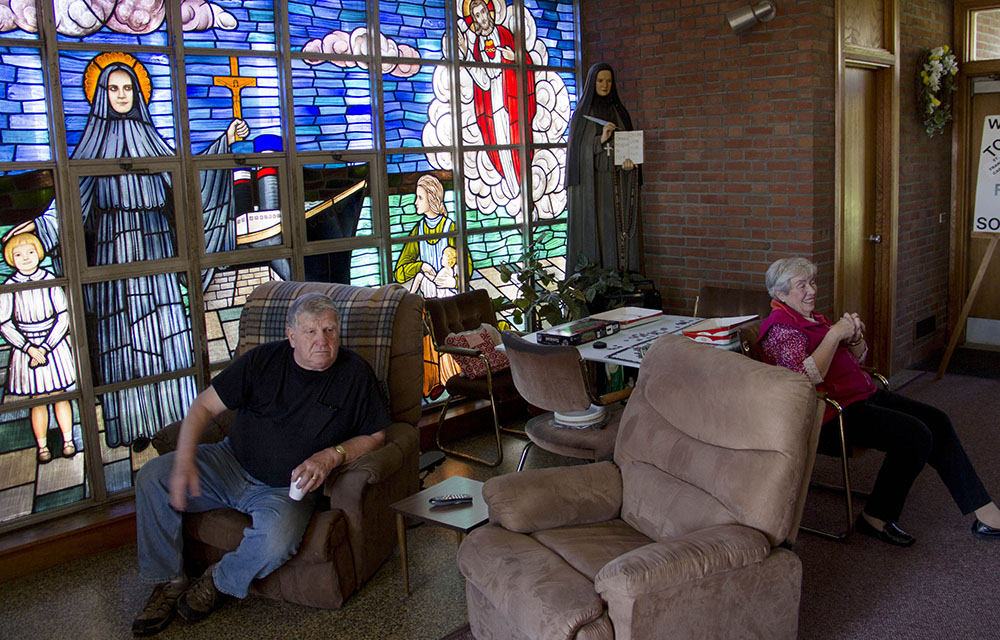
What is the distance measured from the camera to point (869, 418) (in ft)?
12.4

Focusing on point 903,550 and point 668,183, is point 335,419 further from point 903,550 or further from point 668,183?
point 668,183

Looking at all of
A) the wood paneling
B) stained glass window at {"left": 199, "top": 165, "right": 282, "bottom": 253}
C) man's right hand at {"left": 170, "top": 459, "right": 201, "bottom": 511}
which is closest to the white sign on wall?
the wood paneling

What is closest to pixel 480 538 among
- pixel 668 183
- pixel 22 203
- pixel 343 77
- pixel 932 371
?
pixel 22 203

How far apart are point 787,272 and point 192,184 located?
2.64 m

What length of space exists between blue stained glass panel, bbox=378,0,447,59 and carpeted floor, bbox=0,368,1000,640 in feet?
8.72

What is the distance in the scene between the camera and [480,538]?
2.90m

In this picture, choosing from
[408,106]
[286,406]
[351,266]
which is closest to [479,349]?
[351,266]

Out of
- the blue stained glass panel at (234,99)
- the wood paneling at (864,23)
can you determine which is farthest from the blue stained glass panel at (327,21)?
the wood paneling at (864,23)

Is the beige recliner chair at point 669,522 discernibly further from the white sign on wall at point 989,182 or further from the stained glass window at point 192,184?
the white sign on wall at point 989,182

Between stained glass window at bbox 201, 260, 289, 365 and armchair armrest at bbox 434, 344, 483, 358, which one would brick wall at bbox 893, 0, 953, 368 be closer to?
armchair armrest at bbox 434, 344, 483, 358

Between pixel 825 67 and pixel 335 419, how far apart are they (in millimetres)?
3599

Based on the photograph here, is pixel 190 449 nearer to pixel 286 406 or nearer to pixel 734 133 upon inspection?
pixel 286 406

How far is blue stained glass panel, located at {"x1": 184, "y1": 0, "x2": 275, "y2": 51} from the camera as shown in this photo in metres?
4.26

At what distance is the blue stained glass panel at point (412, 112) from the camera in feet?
16.7
